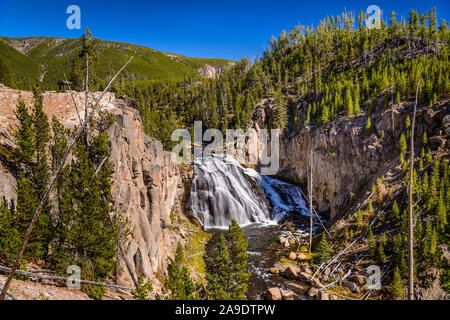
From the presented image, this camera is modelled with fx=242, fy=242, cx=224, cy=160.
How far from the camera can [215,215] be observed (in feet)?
125

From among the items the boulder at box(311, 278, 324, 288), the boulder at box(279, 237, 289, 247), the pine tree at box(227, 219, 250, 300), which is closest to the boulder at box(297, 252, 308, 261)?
the boulder at box(279, 237, 289, 247)

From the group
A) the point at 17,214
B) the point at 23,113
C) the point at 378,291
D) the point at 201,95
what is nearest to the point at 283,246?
the point at 378,291

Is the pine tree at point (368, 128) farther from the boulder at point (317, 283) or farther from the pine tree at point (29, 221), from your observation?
the pine tree at point (29, 221)

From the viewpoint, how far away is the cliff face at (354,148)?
32.1 metres

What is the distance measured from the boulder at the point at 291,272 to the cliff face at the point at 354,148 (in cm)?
1543

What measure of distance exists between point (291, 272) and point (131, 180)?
1761 centimetres

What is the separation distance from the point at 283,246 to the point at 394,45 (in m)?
82.1

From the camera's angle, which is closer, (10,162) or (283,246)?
(10,162)

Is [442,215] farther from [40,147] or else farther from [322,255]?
[40,147]

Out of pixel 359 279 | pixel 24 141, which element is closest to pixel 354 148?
pixel 359 279

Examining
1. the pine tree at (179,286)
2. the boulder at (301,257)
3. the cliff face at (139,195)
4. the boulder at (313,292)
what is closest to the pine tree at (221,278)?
the pine tree at (179,286)

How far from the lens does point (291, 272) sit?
23.8 m

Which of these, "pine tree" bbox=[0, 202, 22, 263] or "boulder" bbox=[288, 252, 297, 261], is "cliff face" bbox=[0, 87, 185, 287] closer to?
"pine tree" bbox=[0, 202, 22, 263]
